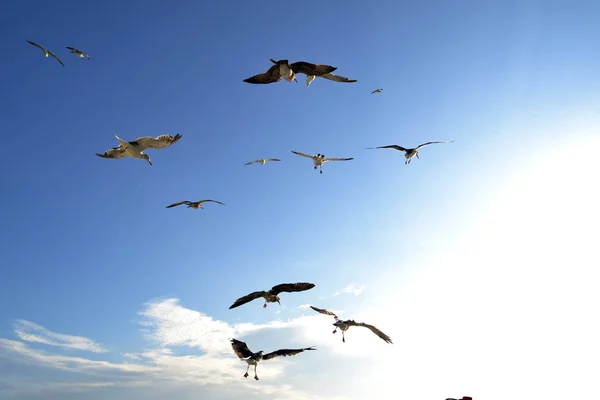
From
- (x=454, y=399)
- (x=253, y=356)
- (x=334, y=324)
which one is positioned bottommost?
(x=454, y=399)

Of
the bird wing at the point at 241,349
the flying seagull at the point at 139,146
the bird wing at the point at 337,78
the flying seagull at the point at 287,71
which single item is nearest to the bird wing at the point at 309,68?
the flying seagull at the point at 287,71

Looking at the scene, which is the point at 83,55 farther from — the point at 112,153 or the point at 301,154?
the point at 301,154

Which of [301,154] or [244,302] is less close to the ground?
[301,154]

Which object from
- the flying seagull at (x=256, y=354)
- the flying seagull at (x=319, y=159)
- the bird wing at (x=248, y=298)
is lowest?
the flying seagull at (x=256, y=354)

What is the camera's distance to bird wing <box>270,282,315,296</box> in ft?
88.3

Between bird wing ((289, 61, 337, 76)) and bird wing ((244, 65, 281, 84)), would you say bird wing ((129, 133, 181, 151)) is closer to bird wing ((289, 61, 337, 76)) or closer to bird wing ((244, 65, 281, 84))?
bird wing ((244, 65, 281, 84))

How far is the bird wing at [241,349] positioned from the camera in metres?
28.3

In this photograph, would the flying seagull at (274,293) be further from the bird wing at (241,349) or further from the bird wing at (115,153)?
the bird wing at (115,153)

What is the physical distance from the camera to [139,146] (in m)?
29.0

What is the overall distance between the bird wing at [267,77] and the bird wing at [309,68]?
89 cm

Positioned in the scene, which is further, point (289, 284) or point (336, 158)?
point (336, 158)

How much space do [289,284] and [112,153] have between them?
14.7m

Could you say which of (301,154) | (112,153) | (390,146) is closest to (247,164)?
(301,154)

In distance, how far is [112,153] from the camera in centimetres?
2998
